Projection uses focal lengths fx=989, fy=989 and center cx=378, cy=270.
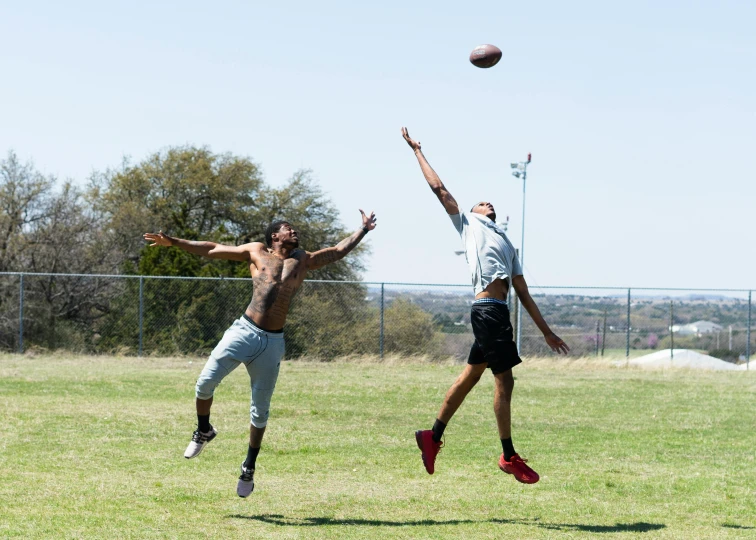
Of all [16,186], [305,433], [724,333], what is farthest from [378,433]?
[16,186]

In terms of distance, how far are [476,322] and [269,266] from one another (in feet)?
5.86

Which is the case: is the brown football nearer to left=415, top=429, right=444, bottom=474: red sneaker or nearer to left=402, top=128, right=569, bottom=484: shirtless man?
left=402, top=128, right=569, bottom=484: shirtless man

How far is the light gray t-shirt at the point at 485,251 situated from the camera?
8.07 metres

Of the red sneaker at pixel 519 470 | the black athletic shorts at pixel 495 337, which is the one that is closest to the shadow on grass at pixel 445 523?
the red sneaker at pixel 519 470

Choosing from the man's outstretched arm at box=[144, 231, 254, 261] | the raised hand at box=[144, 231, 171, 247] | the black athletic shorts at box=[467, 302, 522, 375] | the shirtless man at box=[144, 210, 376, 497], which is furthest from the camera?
the raised hand at box=[144, 231, 171, 247]

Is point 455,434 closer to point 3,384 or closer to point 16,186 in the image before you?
point 3,384

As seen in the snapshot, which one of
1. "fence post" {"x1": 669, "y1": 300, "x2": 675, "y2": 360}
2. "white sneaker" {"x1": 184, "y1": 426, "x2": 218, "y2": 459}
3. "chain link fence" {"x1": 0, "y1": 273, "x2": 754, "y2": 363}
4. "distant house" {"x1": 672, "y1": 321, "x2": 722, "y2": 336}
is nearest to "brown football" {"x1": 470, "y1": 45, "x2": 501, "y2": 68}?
"white sneaker" {"x1": 184, "y1": 426, "x2": 218, "y2": 459}

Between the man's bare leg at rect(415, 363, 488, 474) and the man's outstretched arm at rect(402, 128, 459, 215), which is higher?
the man's outstretched arm at rect(402, 128, 459, 215)

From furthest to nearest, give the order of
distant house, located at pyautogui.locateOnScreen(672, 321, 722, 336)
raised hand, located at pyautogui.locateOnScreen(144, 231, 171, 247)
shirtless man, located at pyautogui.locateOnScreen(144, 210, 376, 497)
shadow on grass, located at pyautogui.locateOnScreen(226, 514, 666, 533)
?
distant house, located at pyautogui.locateOnScreen(672, 321, 722, 336)
raised hand, located at pyautogui.locateOnScreen(144, 231, 171, 247)
shirtless man, located at pyautogui.locateOnScreen(144, 210, 376, 497)
shadow on grass, located at pyautogui.locateOnScreen(226, 514, 666, 533)

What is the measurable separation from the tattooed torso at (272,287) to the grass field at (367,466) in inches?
59.5

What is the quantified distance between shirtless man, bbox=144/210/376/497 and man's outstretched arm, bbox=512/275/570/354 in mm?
1466

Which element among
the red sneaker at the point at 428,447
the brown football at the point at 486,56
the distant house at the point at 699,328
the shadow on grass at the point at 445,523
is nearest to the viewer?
the shadow on grass at the point at 445,523

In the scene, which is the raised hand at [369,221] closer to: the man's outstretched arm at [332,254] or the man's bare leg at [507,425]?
the man's outstretched arm at [332,254]

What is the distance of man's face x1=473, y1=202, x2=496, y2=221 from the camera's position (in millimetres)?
8430
